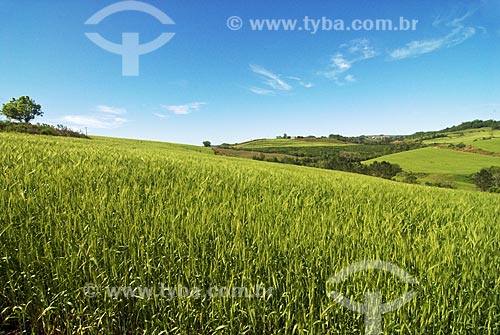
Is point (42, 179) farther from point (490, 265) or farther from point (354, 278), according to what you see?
point (490, 265)

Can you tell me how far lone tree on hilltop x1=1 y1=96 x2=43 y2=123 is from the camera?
65875 millimetres

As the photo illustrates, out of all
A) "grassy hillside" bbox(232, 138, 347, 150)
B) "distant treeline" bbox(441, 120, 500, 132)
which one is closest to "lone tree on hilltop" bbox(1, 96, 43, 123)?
"grassy hillside" bbox(232, 138, 347, 150)

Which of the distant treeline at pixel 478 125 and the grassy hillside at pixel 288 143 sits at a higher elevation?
the distant treeline at pixel 478 125

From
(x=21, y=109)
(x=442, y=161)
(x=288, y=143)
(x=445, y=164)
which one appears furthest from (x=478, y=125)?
(x=21, y=109)

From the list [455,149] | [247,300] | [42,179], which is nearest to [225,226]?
[247,300]

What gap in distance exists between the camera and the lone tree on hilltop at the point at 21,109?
6588 cm

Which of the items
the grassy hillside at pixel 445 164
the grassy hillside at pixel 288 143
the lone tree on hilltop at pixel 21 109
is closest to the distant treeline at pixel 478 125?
the grassy hillside at pixel 445 164

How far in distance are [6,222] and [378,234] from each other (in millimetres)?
3739

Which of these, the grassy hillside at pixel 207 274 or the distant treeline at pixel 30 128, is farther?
the distant treeline at pixel 30 128

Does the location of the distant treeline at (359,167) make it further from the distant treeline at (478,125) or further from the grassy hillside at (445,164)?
the distant treeline at (478,125)

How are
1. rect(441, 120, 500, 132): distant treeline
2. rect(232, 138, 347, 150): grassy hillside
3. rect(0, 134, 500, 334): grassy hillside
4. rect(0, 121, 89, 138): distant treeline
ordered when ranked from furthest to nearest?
rect(441, 120, 500, 132): distant treeline < rect(232, 138, 347, 150): grassy hillside < rect(0, 121, 89, 138): distant treeline < rect(0, 134, 500, 334): grassy hillside

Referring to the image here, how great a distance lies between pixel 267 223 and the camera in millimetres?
2889

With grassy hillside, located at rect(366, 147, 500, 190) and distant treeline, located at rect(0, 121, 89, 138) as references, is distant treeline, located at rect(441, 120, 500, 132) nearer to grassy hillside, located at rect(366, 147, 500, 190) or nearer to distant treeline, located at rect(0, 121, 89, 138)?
grassy hillside, located at rect(366, 147, 500, 190)

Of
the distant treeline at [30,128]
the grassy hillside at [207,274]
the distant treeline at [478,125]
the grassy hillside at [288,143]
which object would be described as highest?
the distant treeline at [478,125]
